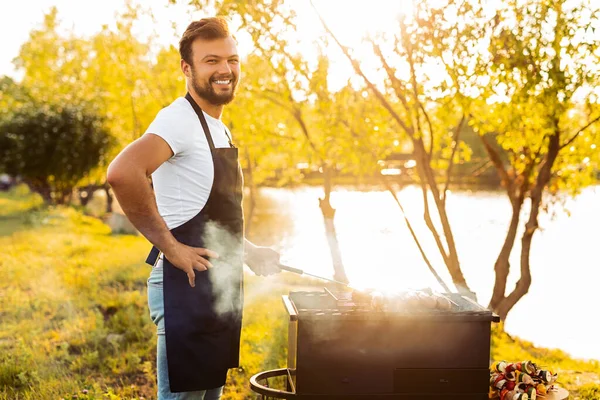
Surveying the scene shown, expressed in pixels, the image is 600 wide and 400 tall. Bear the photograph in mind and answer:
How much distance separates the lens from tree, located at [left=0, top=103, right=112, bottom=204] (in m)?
21.2

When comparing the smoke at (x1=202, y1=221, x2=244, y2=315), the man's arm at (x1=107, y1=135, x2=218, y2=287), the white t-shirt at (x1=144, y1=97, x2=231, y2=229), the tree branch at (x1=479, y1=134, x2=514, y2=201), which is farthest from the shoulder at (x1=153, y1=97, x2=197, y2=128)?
the tree branch at (x1=479, y1=134, x2=514, y2=201)

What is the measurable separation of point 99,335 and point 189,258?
4474 millimetres

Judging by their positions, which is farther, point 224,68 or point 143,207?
point 224,68

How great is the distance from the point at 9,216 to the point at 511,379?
20.0 meters

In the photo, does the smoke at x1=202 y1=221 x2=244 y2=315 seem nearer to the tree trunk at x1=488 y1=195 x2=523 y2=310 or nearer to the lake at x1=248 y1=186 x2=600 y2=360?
the lake at x1=248 y1=186 x2=600 y2=360

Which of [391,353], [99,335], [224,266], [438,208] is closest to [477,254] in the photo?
[438,208]

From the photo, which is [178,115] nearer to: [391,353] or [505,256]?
[391,353]

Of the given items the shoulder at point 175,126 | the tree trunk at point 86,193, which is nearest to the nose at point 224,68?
the shoulder at point 175,126

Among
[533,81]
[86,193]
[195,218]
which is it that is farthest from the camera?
[86,193]

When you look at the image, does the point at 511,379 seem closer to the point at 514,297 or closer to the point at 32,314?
the point at 514,297

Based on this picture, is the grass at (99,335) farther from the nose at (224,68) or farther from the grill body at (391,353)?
the nose at (224,68)

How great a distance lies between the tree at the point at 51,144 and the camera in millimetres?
21250

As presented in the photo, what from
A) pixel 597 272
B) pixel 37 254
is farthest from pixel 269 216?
pixel 37 254

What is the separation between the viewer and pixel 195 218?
9.92 ft
